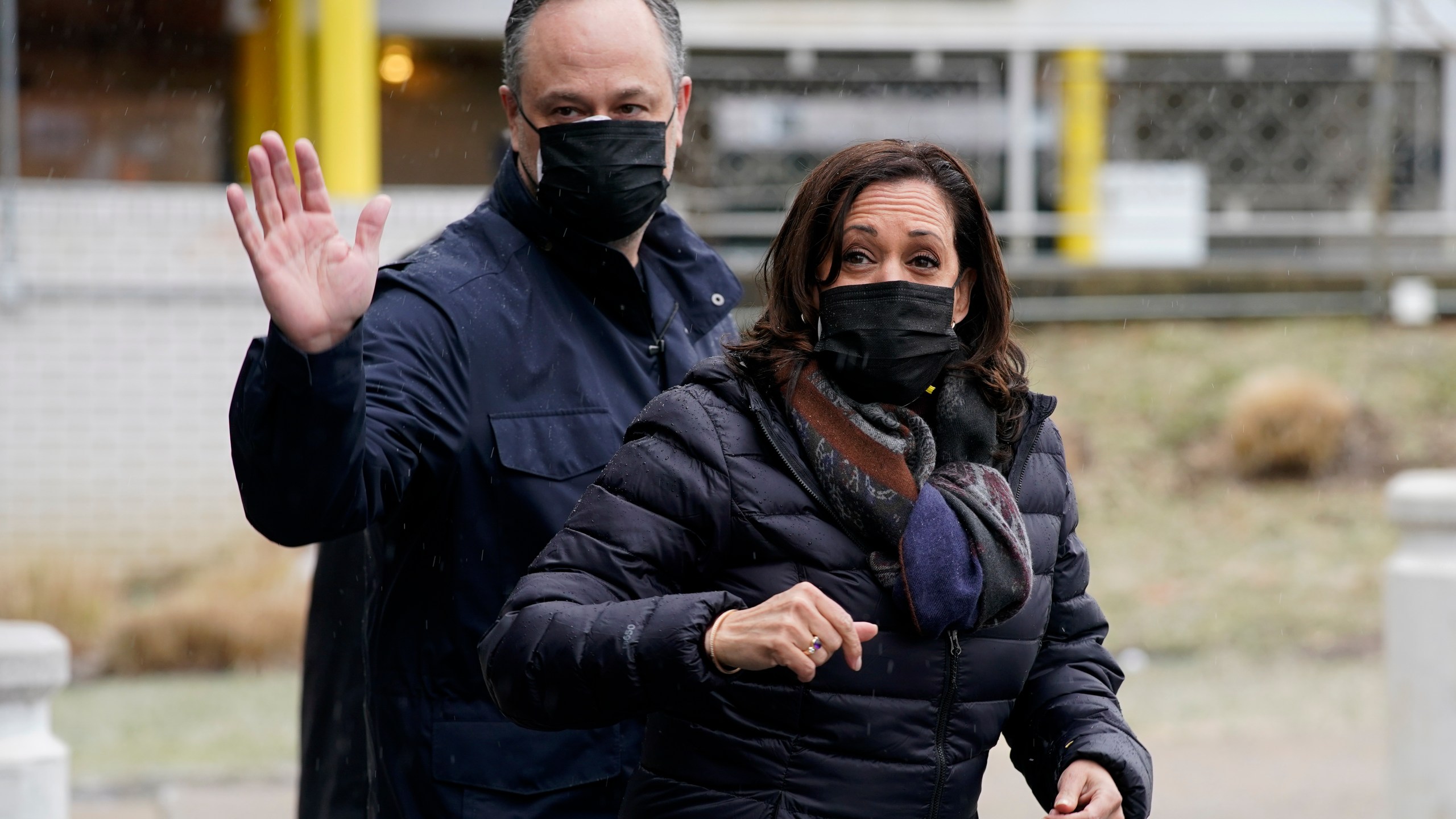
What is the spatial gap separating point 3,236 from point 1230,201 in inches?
528

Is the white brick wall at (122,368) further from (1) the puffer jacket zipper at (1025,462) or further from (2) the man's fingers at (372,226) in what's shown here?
(1) the puffer jacket zipper at (1025,462)

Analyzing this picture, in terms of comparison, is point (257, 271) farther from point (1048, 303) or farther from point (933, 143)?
point (1048, 303)

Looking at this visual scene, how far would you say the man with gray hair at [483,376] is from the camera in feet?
7.28

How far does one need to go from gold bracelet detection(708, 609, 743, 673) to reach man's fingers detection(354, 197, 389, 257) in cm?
70

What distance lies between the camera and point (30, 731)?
3.97 meters

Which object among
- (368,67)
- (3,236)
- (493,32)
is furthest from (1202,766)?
(493,32)

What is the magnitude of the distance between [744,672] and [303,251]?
0.81 m

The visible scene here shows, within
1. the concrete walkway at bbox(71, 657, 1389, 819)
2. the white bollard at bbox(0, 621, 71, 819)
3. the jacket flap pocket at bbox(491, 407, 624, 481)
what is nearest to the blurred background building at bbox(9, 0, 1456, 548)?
Result: the concrete walkway at bbox(71, 657, 1389, 819)

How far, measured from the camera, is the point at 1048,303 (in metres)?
16.6

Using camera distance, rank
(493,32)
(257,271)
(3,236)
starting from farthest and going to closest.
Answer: (493,32)
(3,236)
(257,271)

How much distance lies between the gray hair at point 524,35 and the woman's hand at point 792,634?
126cm

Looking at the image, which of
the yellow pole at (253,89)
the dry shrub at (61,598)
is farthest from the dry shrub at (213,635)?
the yellow pole at (253,89)

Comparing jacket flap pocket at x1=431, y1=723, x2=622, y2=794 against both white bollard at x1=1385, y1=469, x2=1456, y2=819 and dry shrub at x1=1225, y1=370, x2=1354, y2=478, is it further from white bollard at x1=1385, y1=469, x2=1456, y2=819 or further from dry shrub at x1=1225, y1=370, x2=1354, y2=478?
dry shrub at x1=1225, y1=370, x2=1354, y2=478

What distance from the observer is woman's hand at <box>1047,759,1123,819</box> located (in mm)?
2215
